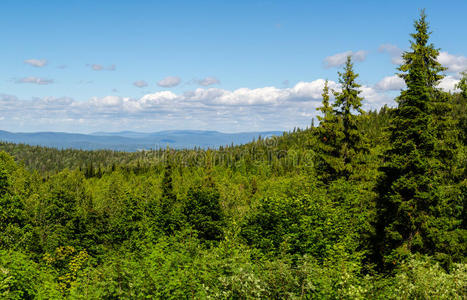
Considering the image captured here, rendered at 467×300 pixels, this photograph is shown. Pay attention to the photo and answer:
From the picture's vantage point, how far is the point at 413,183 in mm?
19047

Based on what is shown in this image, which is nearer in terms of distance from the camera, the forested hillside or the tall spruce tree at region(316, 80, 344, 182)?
the forested hillside

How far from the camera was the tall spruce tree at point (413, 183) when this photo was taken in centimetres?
1909

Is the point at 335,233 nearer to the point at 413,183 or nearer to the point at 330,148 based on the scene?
the point at 413,183

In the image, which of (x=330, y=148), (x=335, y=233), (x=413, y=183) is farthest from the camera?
(x=330, y=148)

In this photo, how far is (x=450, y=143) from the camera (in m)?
24.2

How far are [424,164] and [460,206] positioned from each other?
15985mm

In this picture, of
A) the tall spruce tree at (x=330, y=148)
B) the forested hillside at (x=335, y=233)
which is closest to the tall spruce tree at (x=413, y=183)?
the forested hillside at (x=335, y=233)

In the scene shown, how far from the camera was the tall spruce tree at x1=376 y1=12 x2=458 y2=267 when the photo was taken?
19.1m

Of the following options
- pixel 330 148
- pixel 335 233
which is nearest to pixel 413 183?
pixel 335 233

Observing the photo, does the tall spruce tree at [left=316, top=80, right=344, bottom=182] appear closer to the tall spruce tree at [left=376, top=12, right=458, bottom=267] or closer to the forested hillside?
the forested hillside

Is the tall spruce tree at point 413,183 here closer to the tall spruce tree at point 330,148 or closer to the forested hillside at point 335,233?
the forested hillside at point 335,233

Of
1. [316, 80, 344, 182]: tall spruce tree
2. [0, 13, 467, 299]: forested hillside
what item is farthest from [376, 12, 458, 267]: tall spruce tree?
[316, 80, 344, 182]: tall spruce tree

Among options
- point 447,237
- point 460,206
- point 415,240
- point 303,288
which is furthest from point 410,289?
point 460,206

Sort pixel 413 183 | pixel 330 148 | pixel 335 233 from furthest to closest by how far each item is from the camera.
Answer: pixel 330 148
pixel 335 233
pixel 413 183
